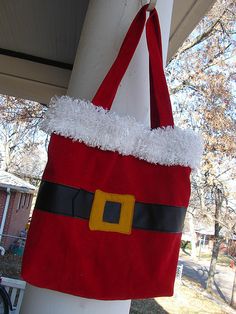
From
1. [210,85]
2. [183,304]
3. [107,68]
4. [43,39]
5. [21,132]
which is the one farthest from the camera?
[21,132]

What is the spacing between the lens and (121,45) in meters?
0.65

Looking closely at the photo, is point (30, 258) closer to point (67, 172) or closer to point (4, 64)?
point (67, 172)

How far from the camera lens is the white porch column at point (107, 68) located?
598mm

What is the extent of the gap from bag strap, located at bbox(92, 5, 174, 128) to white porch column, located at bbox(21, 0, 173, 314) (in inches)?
1.4

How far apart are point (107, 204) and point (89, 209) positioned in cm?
3

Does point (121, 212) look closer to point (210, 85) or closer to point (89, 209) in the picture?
point (89, 209)

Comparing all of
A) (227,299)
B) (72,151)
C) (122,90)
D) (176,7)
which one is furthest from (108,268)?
(227,299)

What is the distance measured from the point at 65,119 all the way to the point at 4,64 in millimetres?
1821

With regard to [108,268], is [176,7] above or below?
above

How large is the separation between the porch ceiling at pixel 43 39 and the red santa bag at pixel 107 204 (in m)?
0.89

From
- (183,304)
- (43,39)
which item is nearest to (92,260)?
(43,39)

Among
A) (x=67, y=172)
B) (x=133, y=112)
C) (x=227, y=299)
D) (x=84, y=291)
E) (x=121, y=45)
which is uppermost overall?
(x=121, y=45)

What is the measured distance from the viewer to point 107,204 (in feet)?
1.78

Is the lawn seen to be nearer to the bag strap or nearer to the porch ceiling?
the porch ceiling
